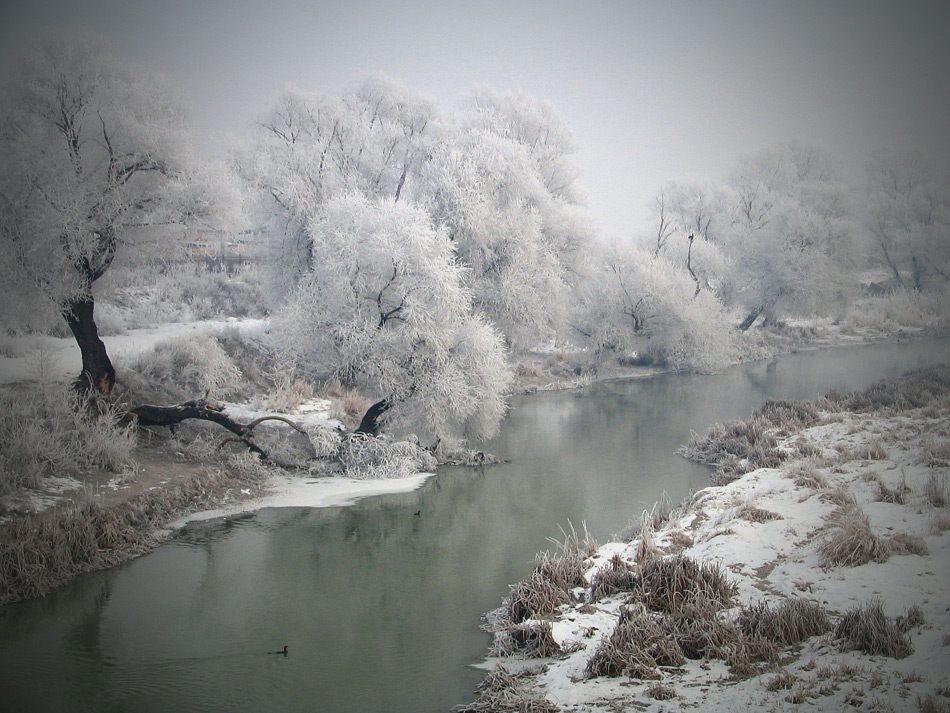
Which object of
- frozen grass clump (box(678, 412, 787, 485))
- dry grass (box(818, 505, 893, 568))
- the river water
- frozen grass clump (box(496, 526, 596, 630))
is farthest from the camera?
frozen grass clump (box(678, 412, 787, 485))

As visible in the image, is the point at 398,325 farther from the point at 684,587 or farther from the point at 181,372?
the point at 684,587

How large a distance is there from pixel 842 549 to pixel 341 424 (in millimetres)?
11565

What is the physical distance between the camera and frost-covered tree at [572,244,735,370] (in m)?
28.0

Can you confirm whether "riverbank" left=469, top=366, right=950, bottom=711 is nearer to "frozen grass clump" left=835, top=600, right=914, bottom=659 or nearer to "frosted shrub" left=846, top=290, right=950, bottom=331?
"frozen grass clump" left=835, top=600, right=914, bottom=659

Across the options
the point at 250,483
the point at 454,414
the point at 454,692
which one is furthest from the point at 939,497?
the point at 250,483

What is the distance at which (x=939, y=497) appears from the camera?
7.57 m

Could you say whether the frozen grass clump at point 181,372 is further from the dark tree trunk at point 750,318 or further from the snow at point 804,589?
the dark tree trunk at point 750,318

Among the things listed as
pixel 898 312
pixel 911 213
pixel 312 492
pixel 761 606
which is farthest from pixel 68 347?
pixel 898 312

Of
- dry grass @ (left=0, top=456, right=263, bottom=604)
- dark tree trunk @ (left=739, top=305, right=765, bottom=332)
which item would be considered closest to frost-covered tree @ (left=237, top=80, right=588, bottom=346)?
dry grass @ (left=0, top=456, right=263, bottom=604)

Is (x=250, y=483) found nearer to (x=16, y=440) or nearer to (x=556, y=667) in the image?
(x=16, y=440)

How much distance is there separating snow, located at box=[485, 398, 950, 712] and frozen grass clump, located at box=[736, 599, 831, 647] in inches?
4.4

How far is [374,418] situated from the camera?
15039 millimetres

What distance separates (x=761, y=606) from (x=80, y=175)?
551 inches

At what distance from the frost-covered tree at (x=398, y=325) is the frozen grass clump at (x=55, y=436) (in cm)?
459
